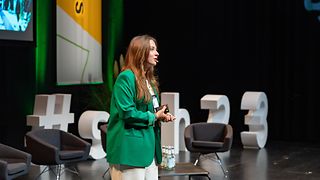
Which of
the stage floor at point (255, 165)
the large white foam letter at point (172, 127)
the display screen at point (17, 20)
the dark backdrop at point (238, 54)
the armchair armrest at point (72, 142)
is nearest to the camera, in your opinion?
the armchair armrest at point (72, 142)

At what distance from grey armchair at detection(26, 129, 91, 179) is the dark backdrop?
9.54ft

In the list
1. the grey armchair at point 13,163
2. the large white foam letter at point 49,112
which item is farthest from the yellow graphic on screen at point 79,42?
the grey armchair at point 13,163

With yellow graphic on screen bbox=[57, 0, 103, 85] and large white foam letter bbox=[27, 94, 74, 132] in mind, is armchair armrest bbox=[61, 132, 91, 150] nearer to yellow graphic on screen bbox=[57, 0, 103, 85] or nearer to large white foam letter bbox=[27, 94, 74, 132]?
large white foam letter bbox=[27, 94, 74, 132]

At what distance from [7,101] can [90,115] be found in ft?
4.27

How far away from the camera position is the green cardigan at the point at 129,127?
3887 millimetres

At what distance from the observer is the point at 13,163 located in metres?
6.78

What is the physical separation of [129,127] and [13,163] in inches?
127

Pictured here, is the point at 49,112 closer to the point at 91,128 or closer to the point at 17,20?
the point at 91,128

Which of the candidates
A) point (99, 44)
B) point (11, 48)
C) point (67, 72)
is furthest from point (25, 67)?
point (99, 44)

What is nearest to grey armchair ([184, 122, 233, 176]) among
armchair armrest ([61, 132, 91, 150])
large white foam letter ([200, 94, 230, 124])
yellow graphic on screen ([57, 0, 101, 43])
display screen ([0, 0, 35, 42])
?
armchair armrest ([61, 132, 91, 150])

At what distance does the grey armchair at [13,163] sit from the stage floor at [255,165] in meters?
1.37

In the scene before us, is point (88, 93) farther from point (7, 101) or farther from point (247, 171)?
point (247, 171)

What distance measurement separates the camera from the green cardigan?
153 inches

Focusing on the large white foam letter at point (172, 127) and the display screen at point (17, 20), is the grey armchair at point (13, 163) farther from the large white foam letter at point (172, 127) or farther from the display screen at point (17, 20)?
the large white foam letter at point (172, 127)
